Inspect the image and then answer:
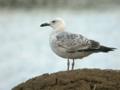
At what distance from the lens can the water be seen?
56.2 ft

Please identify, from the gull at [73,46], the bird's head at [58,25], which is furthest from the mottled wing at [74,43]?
the bird's head at [58,25]

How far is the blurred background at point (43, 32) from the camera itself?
56.9 feet

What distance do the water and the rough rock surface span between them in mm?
4513

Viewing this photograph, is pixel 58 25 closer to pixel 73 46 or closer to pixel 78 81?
pixel 73 46

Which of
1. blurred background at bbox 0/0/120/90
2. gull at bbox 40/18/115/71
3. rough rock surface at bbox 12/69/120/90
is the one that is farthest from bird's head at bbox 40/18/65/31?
blurred background at bbox 0/0/120/90

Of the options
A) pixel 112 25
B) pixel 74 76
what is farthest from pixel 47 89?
pixel 112 25

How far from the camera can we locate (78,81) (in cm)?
969

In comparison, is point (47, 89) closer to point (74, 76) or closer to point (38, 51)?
point (74, 76)

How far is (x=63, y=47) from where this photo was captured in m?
11.3

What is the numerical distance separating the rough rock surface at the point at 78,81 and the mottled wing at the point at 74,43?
94cm

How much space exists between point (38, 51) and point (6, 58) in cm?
178

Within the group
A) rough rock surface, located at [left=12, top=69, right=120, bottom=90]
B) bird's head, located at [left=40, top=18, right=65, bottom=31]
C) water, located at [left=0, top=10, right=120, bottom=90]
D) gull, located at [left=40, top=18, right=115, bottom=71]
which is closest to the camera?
rough rock surface, located at [left=12, top=69, right=120, bottom=90]

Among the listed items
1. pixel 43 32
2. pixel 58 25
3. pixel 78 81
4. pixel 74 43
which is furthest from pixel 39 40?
pixel 78 81

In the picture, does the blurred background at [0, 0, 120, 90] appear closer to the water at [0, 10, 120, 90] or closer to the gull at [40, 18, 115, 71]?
the water at [0, 10, 120, 90]
